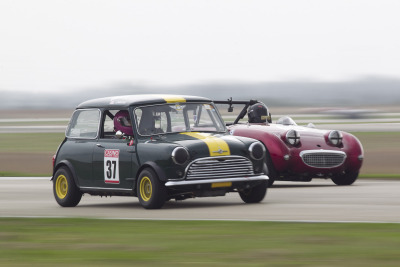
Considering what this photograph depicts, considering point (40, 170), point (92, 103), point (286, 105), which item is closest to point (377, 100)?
point (286, 105)

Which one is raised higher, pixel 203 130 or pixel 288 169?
pixel 203 130

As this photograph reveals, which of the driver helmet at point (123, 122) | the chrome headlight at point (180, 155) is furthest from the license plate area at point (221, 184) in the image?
the driver helmet at point (123, 122)

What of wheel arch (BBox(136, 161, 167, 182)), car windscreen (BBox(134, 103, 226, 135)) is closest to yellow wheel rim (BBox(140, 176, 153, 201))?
wheel arch (BBox(136, 161, 167, 182))

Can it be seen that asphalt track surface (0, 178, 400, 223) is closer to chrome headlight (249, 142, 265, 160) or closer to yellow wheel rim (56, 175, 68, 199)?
yellow wheel rim (56, 175, 68, 199)

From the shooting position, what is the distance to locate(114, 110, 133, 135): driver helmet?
13727 mm

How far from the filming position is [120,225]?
10609 millimetres

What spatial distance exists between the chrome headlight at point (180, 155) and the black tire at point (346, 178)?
548cm

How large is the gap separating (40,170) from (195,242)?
16.8 m

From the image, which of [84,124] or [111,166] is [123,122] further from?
[84,124]

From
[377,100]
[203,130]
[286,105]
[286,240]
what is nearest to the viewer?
[286,240]

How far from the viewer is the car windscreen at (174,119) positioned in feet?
44.6

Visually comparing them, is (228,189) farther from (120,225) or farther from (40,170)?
(40,170)

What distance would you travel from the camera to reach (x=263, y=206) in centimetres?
1285

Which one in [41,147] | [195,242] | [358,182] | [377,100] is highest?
[195,242]
